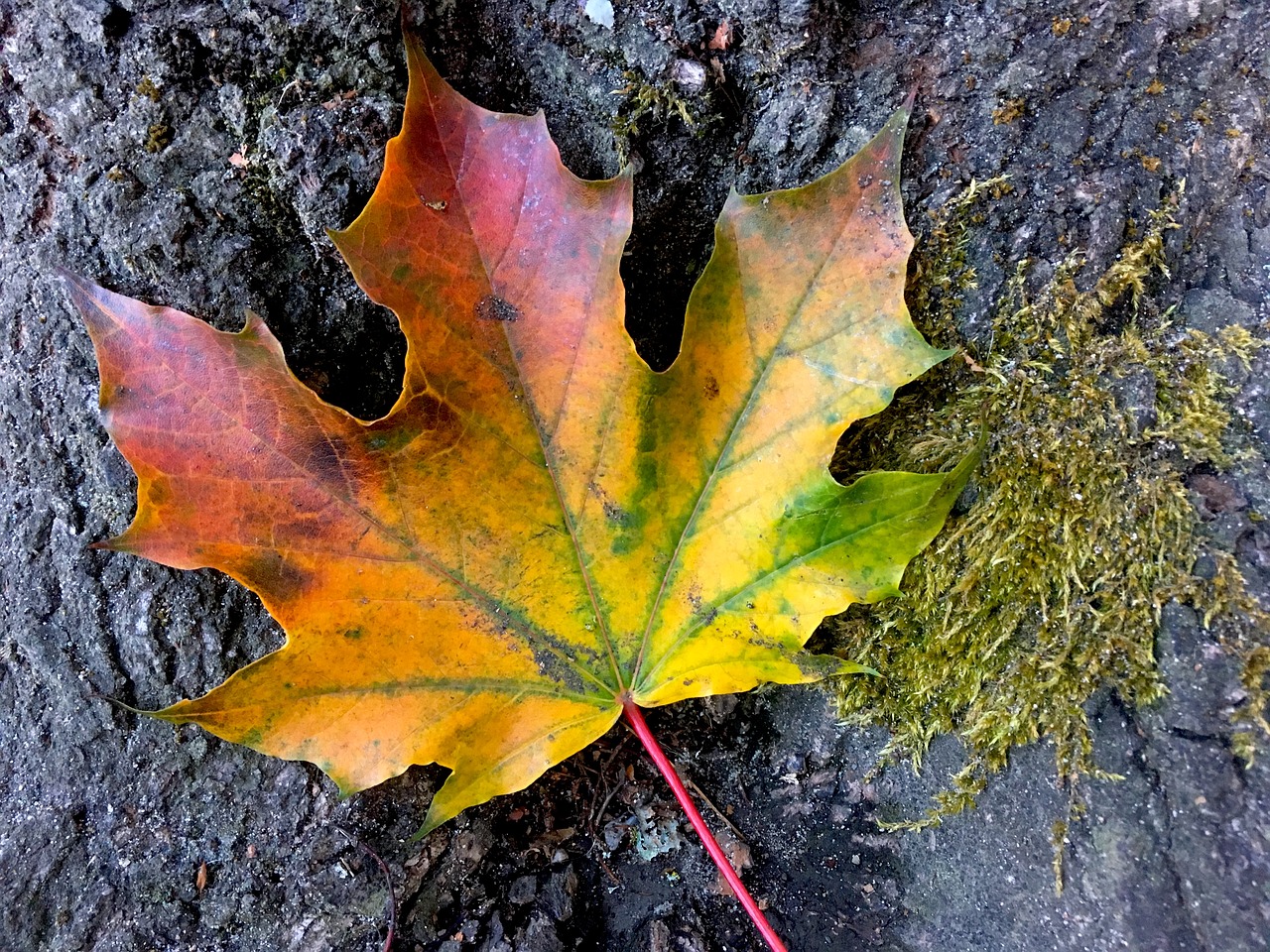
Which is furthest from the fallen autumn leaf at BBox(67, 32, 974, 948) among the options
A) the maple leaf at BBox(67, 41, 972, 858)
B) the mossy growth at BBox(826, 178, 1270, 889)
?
the mossy growth at BBox(826, 178, 1270, 889)

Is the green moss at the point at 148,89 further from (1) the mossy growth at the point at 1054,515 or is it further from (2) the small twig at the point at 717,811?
(2) the small twig at the point at 717,811

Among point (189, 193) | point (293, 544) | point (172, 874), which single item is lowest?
point (172, 874)

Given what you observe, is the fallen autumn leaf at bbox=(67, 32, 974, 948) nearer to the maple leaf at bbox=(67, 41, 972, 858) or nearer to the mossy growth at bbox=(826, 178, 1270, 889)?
the maple leaf at bbox=(67, 41, 972, 858)

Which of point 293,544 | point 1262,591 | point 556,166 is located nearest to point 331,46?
point 556,166

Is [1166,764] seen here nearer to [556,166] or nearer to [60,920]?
[556,166]

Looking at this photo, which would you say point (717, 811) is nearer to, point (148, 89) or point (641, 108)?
point (641, 108)

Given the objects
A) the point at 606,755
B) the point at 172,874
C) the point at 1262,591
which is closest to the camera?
the point at 1262,591
